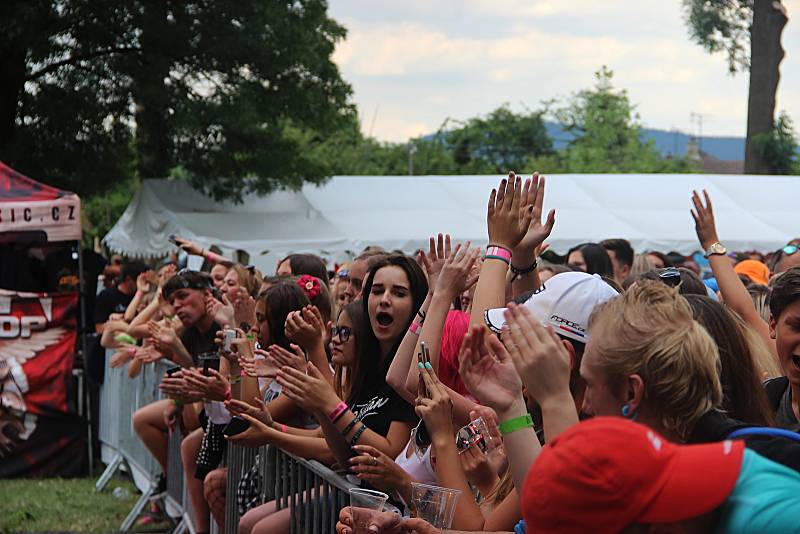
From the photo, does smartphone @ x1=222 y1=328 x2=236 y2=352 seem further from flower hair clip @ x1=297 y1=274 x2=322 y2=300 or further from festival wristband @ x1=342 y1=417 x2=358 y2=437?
festival wristband @ x1=342 y1=417 x2=358 y2=437

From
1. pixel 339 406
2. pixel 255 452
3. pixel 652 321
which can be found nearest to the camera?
pixel 652 321

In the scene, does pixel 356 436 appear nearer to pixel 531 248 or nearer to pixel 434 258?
pixel 434 258

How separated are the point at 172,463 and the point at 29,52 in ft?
41.5

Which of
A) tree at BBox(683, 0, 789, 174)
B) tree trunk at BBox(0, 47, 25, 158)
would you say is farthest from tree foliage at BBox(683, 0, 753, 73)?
tree trunk at BBox(0, 47, 25, 158)

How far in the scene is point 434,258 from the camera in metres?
5.11

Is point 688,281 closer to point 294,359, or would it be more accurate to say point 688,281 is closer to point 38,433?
point 294,359

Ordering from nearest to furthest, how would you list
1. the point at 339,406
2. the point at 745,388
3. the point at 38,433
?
1. the point at 745,388
2. the point at 339,406
3. the point at 38,433

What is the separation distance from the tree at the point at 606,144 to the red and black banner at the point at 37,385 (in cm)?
3856

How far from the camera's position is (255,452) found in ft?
20.7

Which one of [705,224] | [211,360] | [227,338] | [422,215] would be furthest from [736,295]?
[422,215]

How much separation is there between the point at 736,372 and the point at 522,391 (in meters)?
0.63

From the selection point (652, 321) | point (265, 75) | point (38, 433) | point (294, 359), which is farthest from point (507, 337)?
point (265, 75)

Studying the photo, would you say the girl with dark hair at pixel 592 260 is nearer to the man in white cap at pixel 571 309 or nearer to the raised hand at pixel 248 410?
the raised hand at pixel 248 410

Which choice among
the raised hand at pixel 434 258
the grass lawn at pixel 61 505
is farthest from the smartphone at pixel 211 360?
the grass lawn at pixel 61 505
